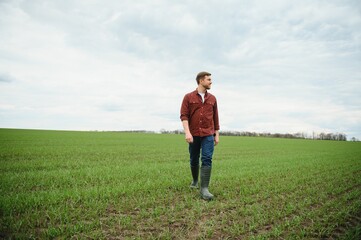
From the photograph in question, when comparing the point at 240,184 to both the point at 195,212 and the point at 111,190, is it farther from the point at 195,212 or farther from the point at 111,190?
the point at 111,190

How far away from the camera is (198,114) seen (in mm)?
5684

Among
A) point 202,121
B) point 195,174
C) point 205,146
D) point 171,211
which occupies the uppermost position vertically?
point 202,121

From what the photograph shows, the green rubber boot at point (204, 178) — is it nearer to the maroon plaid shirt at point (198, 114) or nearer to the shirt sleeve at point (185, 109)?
the maroon plaid shirt at point (198, 114)

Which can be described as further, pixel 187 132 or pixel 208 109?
pixel 208 109

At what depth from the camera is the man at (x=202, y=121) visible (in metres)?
5.58

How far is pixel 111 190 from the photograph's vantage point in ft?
19.0

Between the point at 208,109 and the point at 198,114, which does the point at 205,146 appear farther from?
the point at 208,109

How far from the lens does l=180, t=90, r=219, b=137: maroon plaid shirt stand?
5.64 meters

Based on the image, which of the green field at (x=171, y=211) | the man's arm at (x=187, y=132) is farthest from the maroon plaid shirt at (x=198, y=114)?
the green field at (x=171, y=211)

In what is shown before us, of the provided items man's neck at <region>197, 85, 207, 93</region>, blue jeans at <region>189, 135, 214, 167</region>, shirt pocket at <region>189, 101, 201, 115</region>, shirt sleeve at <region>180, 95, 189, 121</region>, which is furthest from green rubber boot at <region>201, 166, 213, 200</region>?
man's neck at <region>197, 85, 207, 93</region>

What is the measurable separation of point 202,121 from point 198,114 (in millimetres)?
198

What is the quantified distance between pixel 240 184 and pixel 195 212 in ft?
10.5

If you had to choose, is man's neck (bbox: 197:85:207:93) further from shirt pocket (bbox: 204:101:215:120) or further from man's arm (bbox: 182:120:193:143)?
man's arm (bbox: 182:120:193:143)

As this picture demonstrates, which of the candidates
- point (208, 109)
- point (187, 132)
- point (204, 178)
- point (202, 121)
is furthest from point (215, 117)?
point (204, 178)
